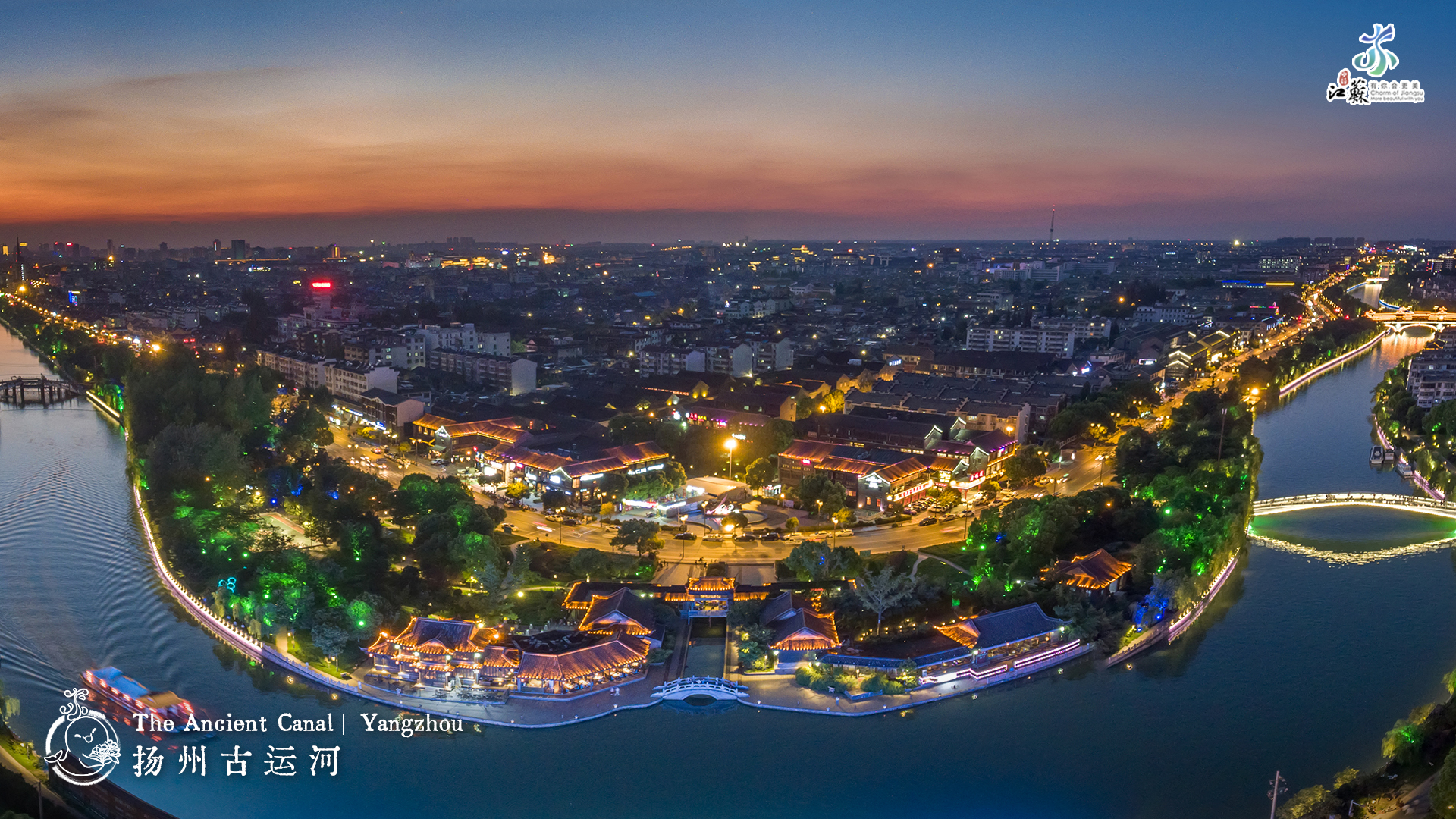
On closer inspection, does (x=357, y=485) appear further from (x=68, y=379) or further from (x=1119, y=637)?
(x=68, y=379)

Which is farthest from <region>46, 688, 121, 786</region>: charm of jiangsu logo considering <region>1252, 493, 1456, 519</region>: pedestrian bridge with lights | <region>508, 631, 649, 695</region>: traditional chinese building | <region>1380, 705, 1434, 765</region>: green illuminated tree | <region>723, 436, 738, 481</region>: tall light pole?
<region>1252, 493, 1456, 519</region>: pedestrian bridge with lights

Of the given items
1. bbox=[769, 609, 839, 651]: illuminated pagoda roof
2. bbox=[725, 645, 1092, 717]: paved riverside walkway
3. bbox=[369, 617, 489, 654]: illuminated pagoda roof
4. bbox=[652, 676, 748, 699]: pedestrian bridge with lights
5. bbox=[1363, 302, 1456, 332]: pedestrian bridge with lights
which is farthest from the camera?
bbox=[1363, 302, 1456, 332]: pedestrian bridge with lights

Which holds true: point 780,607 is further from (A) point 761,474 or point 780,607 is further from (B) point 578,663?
(A) point 761,474

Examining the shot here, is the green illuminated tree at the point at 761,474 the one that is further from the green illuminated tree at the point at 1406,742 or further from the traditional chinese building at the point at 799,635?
the green illuminated tree at the point at 1406,742

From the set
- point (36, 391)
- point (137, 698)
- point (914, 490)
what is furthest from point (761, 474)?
point (36, 391)

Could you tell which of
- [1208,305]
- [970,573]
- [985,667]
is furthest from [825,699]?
[1208,305]

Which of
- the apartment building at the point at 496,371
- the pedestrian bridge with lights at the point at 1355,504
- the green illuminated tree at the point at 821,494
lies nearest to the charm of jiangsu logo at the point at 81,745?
the green illuminated tree at the point at 821,494

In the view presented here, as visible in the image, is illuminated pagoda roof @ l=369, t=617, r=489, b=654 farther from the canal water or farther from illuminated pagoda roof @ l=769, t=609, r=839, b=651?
illuminated pagoda roof @ l=769, t=609, r=839, b=651
